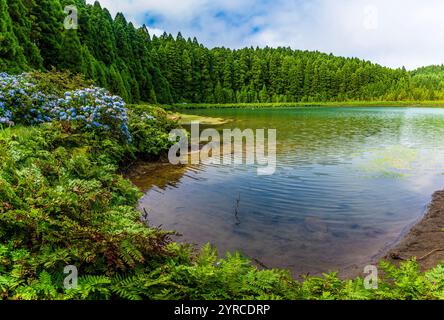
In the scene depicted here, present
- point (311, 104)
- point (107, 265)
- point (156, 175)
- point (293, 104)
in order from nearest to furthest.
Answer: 1. point (107, 265)
2. point (156, 175)
3. point (293, 104)
4. point (311, 104)

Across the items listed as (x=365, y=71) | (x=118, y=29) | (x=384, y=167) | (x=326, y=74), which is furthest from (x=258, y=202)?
(x=365, y=71)

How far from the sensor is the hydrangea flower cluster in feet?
33.4

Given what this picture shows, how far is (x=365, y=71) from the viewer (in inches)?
4732

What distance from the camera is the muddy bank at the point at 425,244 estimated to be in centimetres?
603

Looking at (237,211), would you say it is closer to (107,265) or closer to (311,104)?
(107,265)

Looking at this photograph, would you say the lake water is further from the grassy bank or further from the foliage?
the grassy bank

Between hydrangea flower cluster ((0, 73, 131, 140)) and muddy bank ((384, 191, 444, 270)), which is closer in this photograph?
muddy bank ((384, 191, 444, 270))

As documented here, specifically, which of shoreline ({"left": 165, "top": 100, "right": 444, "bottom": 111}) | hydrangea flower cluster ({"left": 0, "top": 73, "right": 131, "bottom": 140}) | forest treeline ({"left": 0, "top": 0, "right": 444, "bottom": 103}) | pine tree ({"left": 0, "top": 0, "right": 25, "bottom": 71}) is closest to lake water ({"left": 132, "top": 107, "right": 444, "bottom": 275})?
hydrangea flower cluster ({"left": 0, "top": 73, "right": 131, "bottom": 140})

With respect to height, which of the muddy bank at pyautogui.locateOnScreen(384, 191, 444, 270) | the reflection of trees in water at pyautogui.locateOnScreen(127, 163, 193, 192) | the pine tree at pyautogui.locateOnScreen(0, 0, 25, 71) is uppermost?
the pine tree at pyautogui.locateOnScreen(0, 0, 25, 71)

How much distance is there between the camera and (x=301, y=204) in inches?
355

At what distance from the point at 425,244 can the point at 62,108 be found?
412 inches

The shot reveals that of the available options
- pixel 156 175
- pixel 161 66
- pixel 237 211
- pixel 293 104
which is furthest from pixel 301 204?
pixel 293 104

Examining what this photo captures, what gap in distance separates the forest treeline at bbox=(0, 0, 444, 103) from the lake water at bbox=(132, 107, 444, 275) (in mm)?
13762

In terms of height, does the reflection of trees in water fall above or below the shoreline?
below
